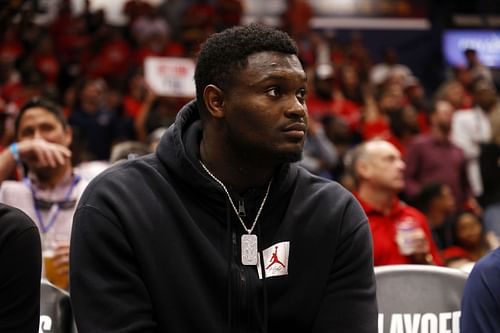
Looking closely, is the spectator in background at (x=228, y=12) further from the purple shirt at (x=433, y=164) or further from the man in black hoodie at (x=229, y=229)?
the man in black hoodie at (x=229, y=229)

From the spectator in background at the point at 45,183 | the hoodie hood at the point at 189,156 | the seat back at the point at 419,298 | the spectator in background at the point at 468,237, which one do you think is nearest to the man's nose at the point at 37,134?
the spectator in background at the point at 45,183

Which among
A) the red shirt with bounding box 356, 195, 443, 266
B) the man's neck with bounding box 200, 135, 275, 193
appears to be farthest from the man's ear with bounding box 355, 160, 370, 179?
the man's neck with bounding box 200, 135, 275, 193

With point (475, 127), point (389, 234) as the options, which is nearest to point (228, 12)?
point (475, 127)

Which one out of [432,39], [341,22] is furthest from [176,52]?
[432,39]

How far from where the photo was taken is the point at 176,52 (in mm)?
11523

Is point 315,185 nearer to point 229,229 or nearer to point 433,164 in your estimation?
point 229,229

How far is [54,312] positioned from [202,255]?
0.71m

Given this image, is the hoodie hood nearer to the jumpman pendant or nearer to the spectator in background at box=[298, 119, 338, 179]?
the jumpman pendant

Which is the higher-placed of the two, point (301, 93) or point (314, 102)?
point (301, 93)

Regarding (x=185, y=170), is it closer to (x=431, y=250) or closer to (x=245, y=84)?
(x=245, y=84)

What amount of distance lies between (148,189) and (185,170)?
12 cm

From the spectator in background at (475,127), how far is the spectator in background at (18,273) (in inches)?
276

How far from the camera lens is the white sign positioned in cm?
802

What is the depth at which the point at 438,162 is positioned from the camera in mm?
8164
